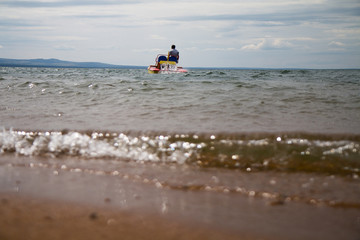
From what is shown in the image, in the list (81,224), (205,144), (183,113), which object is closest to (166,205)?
(81,224)

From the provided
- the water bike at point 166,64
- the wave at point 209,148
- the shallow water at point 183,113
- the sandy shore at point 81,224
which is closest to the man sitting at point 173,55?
the water bike at point 166,64

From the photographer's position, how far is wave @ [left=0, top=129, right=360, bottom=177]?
3.60m

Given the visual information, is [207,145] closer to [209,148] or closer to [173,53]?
[209,148]

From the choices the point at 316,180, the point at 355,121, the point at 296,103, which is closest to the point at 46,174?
the point at 316,180

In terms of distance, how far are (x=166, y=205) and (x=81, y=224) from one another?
0.69 metres

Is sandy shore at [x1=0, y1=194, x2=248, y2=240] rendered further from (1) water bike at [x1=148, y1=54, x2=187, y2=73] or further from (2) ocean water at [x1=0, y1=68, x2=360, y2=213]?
(1) water bike at [x1=148, y1=54, x2=187, y2=73]

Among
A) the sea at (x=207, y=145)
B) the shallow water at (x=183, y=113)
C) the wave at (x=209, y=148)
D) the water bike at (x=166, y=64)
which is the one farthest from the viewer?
the water bike at (x=166, y=64)

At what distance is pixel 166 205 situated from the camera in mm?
2594

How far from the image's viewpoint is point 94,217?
2379mm

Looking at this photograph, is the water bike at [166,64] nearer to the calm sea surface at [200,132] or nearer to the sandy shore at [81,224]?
the calm sea surface at [200,132]

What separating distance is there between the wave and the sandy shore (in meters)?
1.38

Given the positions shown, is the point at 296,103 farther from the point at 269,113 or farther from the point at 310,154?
the point at 310,154

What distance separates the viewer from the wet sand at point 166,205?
217cm

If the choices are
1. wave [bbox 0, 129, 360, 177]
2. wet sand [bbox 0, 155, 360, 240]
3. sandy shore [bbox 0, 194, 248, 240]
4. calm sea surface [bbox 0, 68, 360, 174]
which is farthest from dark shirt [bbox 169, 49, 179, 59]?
sandy shore [bbox 0, 194, 248, 240]
